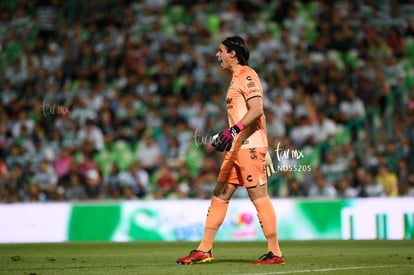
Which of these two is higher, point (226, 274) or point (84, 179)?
point (84, 179)

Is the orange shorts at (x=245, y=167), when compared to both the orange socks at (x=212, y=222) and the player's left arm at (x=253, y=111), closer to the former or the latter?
the orange socks at (x=212, y=222)

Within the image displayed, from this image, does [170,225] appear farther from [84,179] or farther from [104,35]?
[104,35]

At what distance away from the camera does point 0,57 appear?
22188 millimetres

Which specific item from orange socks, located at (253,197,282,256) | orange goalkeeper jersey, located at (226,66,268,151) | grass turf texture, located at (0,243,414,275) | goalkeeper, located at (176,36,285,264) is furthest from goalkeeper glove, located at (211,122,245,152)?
grass turf texture, located at (0,243,414,275)

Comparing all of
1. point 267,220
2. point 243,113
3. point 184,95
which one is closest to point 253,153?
point 243,113

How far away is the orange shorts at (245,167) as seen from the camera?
10.3 metres

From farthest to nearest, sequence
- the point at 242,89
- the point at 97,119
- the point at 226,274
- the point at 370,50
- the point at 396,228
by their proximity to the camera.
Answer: the point at 370,50 → the point at 97,119 → the point at 396,228 → the point at 242,89 → the point at 226,274

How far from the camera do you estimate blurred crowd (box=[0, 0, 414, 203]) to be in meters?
18.7

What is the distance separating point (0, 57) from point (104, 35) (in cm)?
237

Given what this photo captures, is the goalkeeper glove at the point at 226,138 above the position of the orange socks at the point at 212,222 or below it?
above

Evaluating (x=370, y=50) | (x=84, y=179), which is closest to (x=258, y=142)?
(x=84, y=179)

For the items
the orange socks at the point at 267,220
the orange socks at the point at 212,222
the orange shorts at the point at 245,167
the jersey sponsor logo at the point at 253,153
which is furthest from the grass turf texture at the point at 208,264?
the jersey sponsor logo at the point at 253,153

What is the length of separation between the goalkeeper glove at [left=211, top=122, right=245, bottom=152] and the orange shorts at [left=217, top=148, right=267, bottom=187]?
1.11 feet

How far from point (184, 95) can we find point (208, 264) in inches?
417
